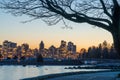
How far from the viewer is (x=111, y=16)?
50.4ft

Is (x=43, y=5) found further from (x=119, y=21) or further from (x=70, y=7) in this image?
(x=119, y=21)

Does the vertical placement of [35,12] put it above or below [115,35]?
above

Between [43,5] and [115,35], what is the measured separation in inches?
116

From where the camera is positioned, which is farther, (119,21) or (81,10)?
(81,10)

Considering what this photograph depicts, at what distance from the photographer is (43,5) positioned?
1536 centimetres

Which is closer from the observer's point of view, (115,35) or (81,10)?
(115,35)

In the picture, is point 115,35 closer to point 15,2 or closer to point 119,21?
point 119,21

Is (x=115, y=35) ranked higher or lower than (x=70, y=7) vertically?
lower

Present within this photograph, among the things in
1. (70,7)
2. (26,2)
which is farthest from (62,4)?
(26,2)

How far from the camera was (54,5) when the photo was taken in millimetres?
15352

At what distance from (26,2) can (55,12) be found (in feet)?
3.94

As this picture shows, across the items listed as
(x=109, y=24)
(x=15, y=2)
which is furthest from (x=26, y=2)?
(x=109, y=24)

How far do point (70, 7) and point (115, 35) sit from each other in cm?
215

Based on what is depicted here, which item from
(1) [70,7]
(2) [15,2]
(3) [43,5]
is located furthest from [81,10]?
(2) [15,2]
